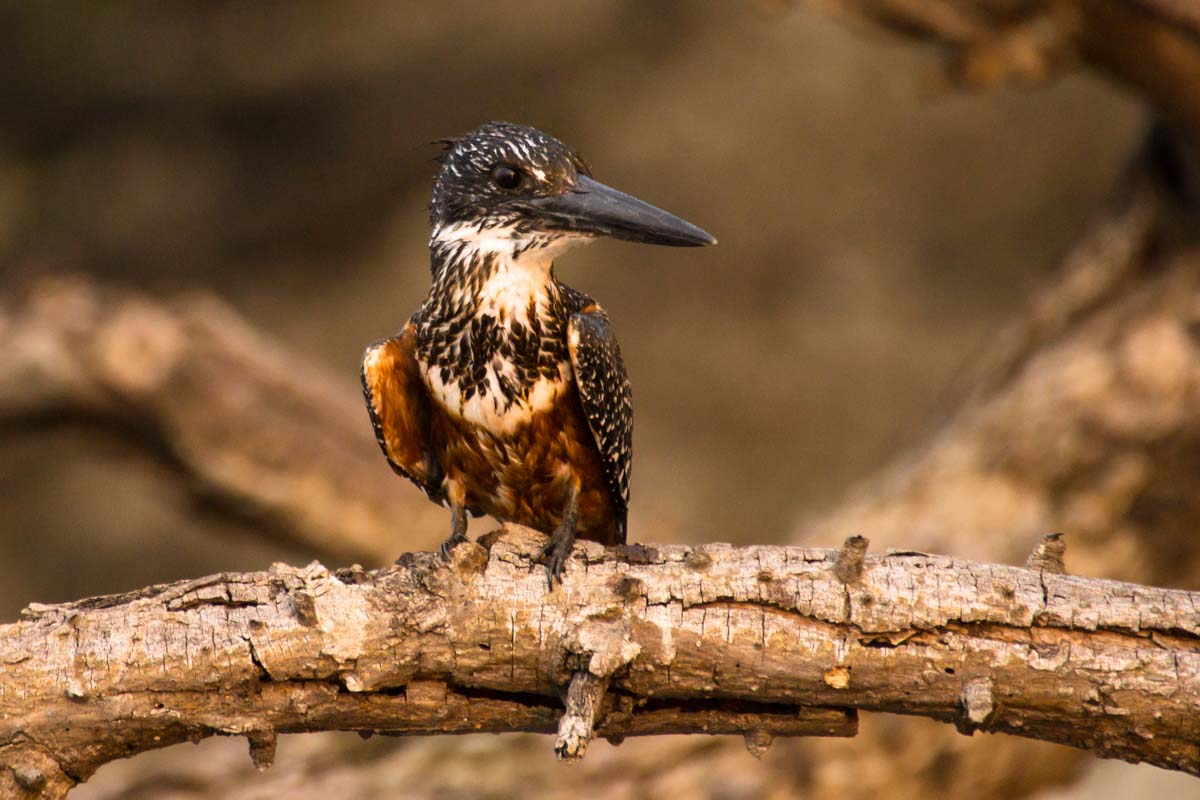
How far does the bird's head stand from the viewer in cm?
297

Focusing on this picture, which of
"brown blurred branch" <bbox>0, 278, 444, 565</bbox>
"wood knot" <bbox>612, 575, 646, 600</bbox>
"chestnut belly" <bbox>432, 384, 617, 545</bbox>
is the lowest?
"wood knot" <bbox>612, 575, 646, 600</bbox>

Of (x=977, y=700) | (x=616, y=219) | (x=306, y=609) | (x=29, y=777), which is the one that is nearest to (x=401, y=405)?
(x=616, y=219)

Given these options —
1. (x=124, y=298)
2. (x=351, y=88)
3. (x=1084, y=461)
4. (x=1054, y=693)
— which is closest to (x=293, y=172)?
(x=351, y=88)

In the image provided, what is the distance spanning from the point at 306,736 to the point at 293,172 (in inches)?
145

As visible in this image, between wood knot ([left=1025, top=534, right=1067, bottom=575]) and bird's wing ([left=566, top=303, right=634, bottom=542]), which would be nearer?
wood knot ([left=1025, top=534, right=1067, bottom=575])

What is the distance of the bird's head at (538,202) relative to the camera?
117 inches

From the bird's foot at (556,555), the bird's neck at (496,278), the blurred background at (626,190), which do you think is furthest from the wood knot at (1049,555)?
the blurred background at (626,190)

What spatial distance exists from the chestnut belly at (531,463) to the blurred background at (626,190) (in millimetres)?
4447

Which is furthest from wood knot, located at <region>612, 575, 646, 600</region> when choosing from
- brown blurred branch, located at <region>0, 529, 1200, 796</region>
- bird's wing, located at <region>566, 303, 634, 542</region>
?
bird's wing, located at <region>566, 303, 634, 542</region>

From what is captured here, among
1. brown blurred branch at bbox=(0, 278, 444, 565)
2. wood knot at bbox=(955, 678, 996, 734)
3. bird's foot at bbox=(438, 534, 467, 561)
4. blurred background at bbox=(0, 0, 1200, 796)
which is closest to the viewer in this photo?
wood knot at bbox=(955, 678, 996, 734)

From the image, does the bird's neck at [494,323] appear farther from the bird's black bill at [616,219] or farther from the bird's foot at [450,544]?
the bird's foot at [450,544]

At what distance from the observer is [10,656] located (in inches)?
98.9

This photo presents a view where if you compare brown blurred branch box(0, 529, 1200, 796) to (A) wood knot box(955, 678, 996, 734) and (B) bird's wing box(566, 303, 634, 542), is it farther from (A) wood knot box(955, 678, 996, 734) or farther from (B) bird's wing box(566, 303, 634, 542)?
(B) bird's wing box(566, 303, 634, 542)

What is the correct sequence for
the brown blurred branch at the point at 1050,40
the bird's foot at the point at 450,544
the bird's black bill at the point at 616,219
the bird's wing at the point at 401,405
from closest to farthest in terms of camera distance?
the bird's foot at the point at 450,544, the bird's black bill at the point at 616,219, the bird's wing at the point at 401,405, the brown blurred branch at the point at 1050,40
